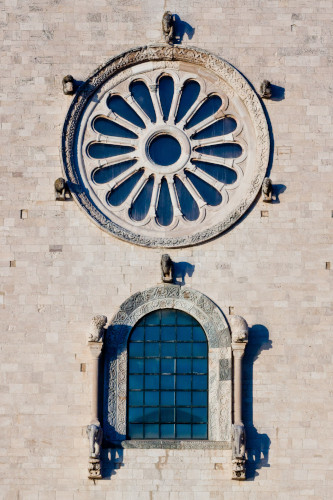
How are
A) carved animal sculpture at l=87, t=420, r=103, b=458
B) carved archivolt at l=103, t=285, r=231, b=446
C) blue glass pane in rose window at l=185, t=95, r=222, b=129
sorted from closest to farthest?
1. carved animal sculpture at l=87, t=420, r=103, b=458
2. carved archivolt at l=103, t=285, r=231, b=446
3. blue glass pane in rose window at l=185, t=95, r=222, b=129

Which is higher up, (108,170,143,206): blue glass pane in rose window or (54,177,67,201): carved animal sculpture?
(108,170,143,206): blue glass pane in rose window

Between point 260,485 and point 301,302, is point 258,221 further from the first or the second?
point 260,485

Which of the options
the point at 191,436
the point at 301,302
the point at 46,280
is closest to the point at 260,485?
the point at 191,436

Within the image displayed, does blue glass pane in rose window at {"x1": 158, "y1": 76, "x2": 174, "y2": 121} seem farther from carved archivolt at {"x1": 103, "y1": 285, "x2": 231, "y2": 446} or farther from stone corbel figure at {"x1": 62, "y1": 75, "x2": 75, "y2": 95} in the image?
carved archivolt at {"x1": 103, "y1": 285, "x2": 231, "y2": 446}

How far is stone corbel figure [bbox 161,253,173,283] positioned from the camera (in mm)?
29719

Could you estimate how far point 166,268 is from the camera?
29.8 meters

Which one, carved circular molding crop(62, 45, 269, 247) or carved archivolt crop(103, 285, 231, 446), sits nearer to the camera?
carved archivolt crop(103, 285, 231, 446)

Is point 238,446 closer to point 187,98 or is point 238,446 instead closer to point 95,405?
point 95,405

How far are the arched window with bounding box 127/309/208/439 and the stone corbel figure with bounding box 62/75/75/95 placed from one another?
5.24 meters

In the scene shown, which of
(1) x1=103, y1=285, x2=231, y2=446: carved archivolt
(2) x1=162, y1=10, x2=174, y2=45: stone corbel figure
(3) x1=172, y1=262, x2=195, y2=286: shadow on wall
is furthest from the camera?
(2) x1=162, y1=10, x2=174, y2=45: stone corbel figure

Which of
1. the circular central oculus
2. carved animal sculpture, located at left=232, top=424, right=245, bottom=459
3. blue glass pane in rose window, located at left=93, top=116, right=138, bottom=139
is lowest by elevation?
carved animal sculpture, located at left=232, top=424, right=245, bottom=459

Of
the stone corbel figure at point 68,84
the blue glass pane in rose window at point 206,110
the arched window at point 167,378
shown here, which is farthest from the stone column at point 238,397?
the stone corbel figure at point 68,84

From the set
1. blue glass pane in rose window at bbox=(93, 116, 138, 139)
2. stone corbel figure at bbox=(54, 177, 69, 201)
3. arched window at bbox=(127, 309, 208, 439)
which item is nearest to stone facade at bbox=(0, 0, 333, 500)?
stone corbel figure at bbox=(54, 177, 69, 201)

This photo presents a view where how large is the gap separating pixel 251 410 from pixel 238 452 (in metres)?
1.04
